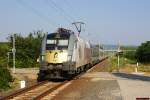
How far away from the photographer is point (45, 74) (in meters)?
28.4

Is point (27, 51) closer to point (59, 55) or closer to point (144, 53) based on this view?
point (59, 55)

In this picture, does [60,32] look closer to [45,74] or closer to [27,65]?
[45,74]

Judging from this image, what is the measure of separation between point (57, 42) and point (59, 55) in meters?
1.09

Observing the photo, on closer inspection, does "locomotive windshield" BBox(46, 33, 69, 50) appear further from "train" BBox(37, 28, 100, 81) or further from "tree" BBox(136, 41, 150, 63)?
"tree" BBox(136, 41, 150, 63)

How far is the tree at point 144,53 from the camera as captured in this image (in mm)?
100188

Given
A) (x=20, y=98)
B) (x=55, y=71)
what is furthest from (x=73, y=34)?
(x=20, y=98)

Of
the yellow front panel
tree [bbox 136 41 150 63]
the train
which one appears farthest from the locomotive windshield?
tree [bbox 136 41 150 63]

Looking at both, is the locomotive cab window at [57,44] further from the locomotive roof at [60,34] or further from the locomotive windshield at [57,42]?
the locomotive roof at [60,34]

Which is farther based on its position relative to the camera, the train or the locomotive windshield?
the locomotive windshield

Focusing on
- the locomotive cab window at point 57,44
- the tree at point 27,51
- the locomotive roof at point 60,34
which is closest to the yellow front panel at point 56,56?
the locomotive cab window at point 57,44

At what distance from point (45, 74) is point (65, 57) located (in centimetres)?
188

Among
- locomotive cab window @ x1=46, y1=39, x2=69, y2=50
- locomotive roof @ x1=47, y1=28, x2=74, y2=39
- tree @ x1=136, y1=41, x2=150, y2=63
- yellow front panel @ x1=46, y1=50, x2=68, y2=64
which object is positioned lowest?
yellow front panel @ x1=46, y1=50, x2=68, y2=64

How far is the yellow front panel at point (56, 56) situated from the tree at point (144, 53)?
238 feet

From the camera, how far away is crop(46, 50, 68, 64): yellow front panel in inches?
1087
